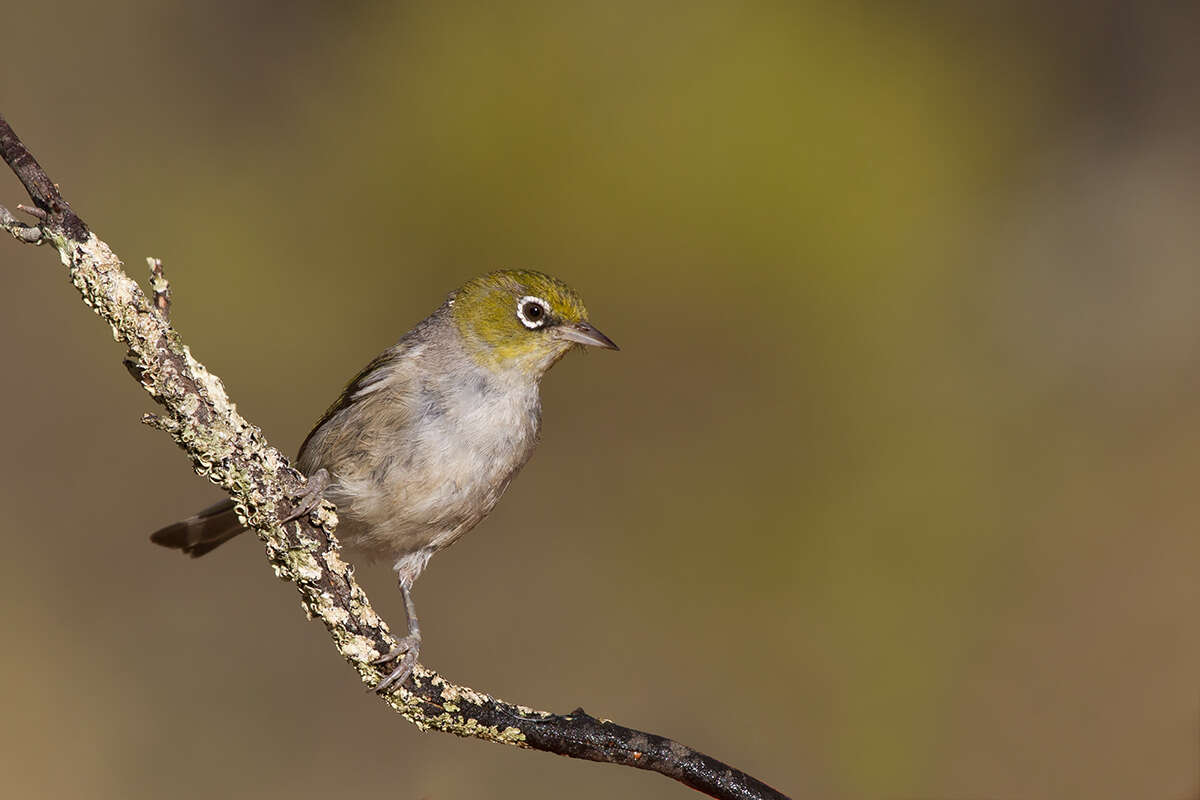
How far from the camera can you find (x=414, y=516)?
253 centimetres

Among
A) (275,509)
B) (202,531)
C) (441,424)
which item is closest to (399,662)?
(275,509)

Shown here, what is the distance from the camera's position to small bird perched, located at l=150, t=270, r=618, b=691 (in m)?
2.52

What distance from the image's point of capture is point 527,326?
273cm

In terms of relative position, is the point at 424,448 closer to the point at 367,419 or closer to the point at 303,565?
the point at 367,419

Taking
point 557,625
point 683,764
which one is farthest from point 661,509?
point 683,764

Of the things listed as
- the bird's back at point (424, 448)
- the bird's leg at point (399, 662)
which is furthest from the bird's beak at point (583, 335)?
the bird's leg at point (399, 662)

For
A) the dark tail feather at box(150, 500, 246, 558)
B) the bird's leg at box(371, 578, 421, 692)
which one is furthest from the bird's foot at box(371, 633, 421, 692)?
the dark tail feather at box(150, 500, 246, 558)

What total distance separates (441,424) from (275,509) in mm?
865

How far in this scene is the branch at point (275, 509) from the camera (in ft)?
4.87

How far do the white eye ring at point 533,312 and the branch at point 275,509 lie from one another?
1.02 meters

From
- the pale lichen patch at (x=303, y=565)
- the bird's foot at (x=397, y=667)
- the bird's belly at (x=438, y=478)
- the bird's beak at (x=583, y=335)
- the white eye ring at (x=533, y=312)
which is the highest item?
the white eye ring at (x=533, y=312)

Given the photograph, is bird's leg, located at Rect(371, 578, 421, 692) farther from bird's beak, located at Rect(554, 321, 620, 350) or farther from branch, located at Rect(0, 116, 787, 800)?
bird's beak, located at Rect(554, 321, 620, 350)

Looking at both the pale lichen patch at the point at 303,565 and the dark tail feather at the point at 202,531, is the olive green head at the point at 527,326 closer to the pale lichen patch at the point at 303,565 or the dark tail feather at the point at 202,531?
the dark tail feather at the point at 202,531

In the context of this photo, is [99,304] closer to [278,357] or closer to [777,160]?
[278,357]
